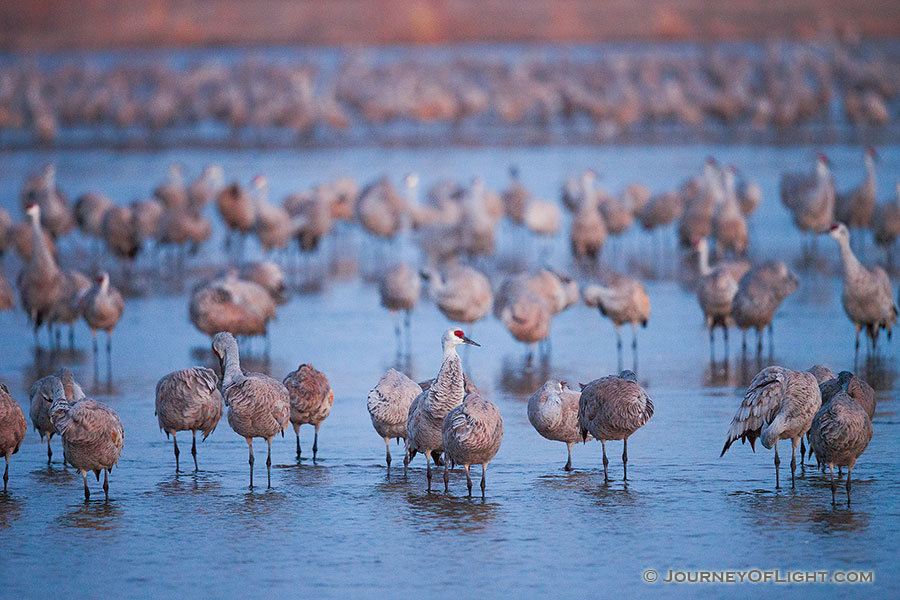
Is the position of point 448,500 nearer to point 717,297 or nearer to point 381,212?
point 717,297

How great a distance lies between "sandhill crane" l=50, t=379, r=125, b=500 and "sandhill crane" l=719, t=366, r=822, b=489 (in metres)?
4.09

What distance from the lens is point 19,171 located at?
32.8 m

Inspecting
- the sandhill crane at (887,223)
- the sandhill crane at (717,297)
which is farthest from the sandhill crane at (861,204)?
the sandhill crane at (717,297)

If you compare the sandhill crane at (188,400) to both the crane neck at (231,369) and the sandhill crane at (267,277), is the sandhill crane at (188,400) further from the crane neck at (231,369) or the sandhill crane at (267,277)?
the sandhill crane at (267,277)

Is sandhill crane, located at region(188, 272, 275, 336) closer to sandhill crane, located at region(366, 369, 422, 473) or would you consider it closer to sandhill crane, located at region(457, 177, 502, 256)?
sandhill crane, located at region(366, 369, 422, 473)

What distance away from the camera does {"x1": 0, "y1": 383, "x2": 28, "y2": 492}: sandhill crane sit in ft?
29.5

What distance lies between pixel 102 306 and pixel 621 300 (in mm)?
5229

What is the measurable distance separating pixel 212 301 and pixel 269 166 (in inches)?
780

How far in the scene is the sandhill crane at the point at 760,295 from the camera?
13070 mm

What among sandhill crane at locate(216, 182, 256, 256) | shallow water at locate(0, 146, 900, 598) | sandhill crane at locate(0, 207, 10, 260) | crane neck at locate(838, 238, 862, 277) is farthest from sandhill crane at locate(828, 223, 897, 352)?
sandhill crane at locate(0, 207, 10, 260)

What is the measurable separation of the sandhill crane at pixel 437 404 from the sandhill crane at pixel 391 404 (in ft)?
0.90

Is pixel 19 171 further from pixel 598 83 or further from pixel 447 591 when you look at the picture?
pixel 447 591

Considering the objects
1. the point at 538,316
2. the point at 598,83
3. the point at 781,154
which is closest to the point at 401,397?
the point at 538,316

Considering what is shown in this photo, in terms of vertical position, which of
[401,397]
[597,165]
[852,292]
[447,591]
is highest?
[597,165]
